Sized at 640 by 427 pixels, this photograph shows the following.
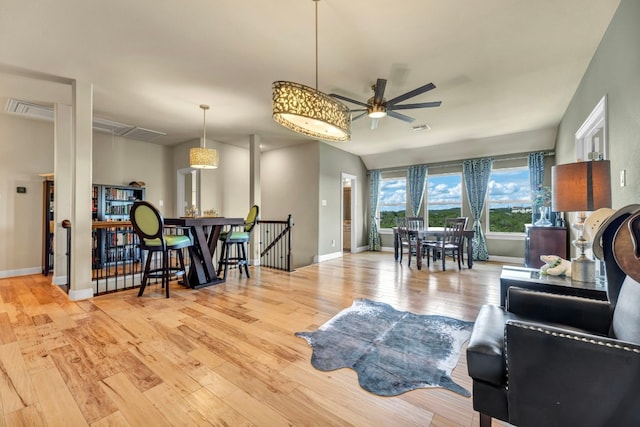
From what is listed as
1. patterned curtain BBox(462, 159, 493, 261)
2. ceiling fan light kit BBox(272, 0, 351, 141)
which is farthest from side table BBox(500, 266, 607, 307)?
patterned curtain BBox(462, 159, 493, 261)

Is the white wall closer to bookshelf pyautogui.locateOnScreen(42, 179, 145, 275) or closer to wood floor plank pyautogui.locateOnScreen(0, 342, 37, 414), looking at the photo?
bookshelf pyautogui.locateOnScreen(42, 179, 145, 275)

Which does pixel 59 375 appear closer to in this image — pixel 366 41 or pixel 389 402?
pixel 389 402

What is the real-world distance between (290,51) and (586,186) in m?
2.72

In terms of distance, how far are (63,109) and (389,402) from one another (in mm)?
5544

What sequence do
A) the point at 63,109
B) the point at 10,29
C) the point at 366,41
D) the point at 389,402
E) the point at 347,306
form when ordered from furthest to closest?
the point at 63,109
the point at 347,306
the point at 366,41
the point at 10,29
the point at 389,402

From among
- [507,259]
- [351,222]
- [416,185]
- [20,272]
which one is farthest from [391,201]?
[20,272]

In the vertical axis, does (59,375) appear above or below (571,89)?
below

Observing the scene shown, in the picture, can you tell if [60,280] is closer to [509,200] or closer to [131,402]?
[131,402]

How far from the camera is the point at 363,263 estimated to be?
19.1ft

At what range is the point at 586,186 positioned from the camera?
1.86 m

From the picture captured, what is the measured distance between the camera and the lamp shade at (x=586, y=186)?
6.02 ft

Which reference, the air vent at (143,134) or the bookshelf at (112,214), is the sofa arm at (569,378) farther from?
the air vent at (143,134)

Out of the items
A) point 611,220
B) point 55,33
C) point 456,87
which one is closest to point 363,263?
point 456,87

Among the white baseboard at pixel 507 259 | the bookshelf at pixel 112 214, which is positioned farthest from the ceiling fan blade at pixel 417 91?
the bookshelf at pixel 112 214
